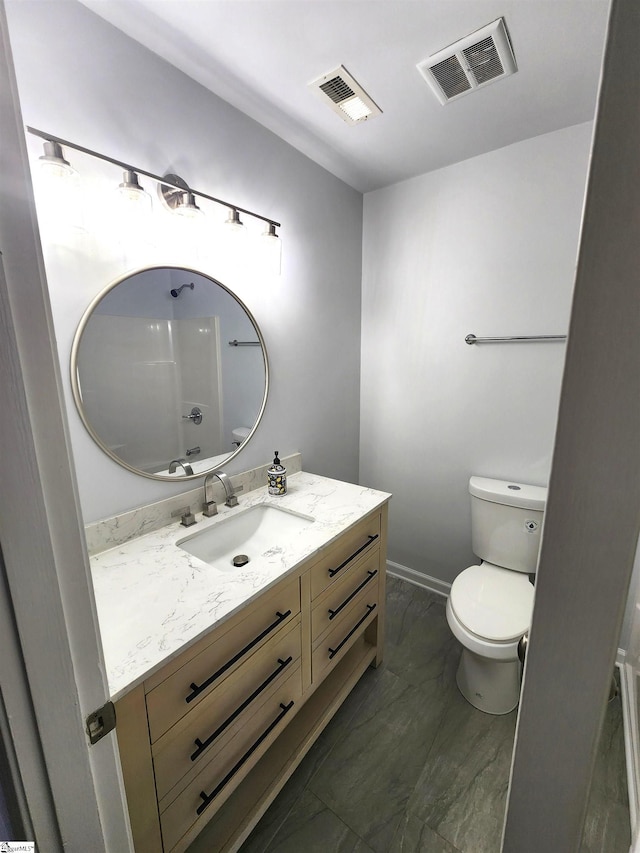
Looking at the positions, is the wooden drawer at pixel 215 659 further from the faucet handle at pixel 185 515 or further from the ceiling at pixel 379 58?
the ceiling at pixel 379 58

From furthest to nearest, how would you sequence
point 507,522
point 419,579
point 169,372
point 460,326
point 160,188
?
point 419,579
point 460,326
point 507,522
point 169,372
point 160,188

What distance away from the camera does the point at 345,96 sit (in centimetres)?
139

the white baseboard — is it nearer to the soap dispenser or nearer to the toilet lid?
the toilet lid

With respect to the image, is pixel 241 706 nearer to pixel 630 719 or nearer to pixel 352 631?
pixel 352 631

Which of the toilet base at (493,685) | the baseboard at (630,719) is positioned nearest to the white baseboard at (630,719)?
the baseboard at (630,719)

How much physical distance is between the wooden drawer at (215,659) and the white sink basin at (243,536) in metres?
0.23


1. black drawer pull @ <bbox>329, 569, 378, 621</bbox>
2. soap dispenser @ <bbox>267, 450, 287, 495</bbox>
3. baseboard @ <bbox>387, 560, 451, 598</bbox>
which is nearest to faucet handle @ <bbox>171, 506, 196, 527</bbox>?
soap dispenser @ <bbox>267, 450, 287, 495</bbox>

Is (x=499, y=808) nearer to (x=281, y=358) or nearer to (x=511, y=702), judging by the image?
(x=511, y=702)

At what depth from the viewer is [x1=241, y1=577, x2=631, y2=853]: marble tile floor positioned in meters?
1.14

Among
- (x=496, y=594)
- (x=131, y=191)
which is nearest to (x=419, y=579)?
(x=496, y=594)

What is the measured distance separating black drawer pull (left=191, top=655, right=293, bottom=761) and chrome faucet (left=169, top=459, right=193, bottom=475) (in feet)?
2.47

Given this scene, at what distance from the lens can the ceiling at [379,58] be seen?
3.48 ft

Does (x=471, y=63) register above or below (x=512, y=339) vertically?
above

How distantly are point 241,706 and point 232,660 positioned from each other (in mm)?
166
